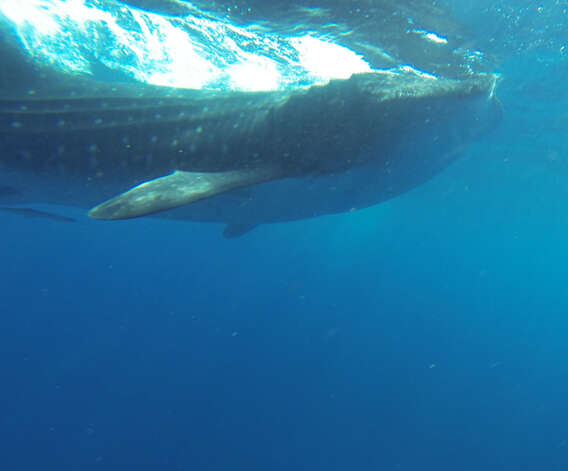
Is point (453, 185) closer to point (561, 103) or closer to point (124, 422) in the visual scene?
point (561, 103)

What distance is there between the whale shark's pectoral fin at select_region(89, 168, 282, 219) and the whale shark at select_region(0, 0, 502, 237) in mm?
28

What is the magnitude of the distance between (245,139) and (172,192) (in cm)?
116

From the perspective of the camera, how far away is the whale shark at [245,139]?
3.68 meters

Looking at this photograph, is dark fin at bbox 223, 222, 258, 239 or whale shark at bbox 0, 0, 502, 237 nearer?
whale shark at bbox 0, 0, 502, 237

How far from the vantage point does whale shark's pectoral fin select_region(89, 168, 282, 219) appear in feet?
9.33

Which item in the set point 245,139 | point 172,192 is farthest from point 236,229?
point 172,192

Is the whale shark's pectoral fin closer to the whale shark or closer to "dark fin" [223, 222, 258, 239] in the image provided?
the whale shark

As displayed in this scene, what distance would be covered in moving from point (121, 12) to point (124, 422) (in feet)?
51.5

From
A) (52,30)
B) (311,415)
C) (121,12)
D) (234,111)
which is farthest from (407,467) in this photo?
(52,30)

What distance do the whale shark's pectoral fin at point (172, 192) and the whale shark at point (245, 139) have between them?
0.03 metres

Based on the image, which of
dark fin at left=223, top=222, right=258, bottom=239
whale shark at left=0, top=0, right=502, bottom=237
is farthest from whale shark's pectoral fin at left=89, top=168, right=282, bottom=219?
dark fin at left=223, top=222, right=258, bottom=239

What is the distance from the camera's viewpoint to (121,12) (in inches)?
373

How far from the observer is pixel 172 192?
3.10 metres

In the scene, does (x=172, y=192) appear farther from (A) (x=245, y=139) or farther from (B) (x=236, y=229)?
(B) (x=236, y=229)
